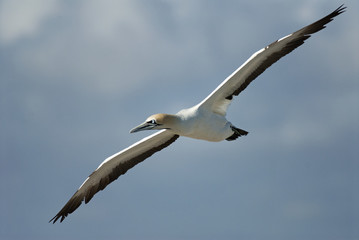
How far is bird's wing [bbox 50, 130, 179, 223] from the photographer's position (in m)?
13.8

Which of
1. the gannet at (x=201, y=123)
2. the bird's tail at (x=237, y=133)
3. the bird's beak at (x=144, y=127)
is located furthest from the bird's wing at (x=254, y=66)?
the bird's beak at (x=144, y=127)

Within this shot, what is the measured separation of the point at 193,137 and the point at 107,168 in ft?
8.59

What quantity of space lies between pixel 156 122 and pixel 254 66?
2796 millimetres

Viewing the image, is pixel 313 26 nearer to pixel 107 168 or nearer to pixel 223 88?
pixel 223 88

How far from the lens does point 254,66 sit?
1268 centimetres

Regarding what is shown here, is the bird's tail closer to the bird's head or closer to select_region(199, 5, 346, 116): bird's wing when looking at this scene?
select_region(199, 5, 346, 116): bird's wing

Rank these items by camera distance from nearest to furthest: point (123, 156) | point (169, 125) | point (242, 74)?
point (169, 125), point (242, 74), point (123, 156)

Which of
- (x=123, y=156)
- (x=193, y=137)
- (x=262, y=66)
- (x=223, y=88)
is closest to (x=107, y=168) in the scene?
(x=123, y=156)

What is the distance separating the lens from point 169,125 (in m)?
11.8

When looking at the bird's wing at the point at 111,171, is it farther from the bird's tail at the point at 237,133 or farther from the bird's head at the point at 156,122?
the bird's head at the point at 156,122

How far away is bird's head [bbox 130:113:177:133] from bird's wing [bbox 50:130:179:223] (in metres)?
1.96

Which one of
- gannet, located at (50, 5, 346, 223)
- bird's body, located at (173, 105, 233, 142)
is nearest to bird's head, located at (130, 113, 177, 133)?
gannet, located at (50, 5, 346, 223)

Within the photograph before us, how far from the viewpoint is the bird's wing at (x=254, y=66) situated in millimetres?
12391

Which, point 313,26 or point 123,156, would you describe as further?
point 123,156
